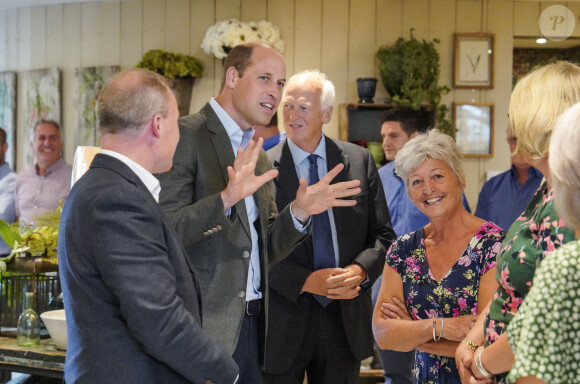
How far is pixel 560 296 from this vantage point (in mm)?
1234

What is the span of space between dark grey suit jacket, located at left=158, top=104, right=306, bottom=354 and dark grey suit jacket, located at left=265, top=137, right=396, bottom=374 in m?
0.52

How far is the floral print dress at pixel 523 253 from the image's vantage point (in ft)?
5.21

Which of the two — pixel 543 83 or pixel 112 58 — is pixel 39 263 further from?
pixel 112 58

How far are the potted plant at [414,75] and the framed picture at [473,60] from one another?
310 mm

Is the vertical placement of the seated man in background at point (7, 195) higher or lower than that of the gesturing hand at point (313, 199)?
lower

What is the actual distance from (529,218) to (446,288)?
0.59 metres

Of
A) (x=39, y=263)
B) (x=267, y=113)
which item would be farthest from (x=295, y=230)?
(x=39, y=263)

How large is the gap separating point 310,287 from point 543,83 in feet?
4.56

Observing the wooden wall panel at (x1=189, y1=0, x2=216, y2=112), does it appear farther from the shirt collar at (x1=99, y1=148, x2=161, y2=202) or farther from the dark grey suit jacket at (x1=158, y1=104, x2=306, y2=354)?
the shirt collar at (x1=99, y1=148, x2=161, y2=202)

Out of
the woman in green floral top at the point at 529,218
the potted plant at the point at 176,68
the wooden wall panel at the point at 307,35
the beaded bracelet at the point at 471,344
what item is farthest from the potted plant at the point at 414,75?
the woman in green floral top at the point at 529,218

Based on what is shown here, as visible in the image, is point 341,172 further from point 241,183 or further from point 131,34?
point 131,34

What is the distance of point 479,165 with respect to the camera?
5957 millimetres

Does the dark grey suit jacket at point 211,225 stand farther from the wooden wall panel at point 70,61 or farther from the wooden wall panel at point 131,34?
the wooden wall panel at point 70,61

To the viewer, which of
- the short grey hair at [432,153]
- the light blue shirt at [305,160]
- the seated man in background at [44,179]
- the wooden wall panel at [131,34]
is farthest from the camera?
the wooden wall panel at [131,34]
